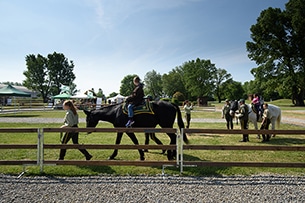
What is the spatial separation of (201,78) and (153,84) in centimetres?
3014

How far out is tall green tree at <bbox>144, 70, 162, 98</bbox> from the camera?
88.3 meters

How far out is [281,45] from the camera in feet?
123

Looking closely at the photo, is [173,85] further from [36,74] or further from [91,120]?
[91,120]

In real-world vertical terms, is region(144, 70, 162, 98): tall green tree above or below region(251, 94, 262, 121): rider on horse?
above

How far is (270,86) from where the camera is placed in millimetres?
39938

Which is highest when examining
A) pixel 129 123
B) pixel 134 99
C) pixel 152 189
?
pixel 134 99

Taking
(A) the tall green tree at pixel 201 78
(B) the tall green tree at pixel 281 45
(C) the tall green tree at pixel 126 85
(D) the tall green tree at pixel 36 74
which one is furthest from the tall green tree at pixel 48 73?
(B) the tall green tree at pixel 281 45

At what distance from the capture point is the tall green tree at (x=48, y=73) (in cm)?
6219

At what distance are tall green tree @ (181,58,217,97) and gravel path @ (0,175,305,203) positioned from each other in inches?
2350

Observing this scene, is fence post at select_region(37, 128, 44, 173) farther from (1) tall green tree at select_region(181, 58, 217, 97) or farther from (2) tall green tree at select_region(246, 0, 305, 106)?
(1) tall green tree at select_region(181, 58, 217, 97)

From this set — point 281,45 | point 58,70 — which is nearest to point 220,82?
point 281,45

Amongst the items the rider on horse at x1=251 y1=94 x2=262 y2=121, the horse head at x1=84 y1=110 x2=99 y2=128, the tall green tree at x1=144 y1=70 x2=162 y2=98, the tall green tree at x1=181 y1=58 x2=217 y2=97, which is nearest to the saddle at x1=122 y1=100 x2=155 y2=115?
the horse head at x1=84 y1=110 x2=99 y2=128

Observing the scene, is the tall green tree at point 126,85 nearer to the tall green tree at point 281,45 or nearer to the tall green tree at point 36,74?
the tall green tree at point 36,74

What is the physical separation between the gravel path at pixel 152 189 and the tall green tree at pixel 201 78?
5970 centimetres
